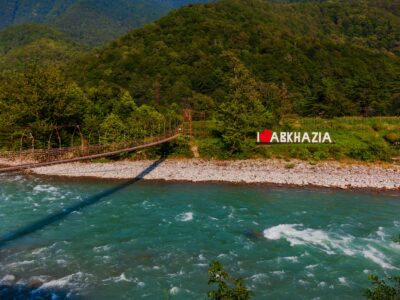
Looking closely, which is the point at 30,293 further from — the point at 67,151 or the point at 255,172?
the point at 255,172

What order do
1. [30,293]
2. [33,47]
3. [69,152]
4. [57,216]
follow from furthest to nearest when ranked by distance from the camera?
[33,47], [69,152], [57,216], [30,293]

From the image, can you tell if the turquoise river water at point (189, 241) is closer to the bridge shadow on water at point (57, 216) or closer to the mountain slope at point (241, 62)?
the bridge shadow on water at point (57, 216)

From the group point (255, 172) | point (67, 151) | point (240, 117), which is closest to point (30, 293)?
point (67, 151)

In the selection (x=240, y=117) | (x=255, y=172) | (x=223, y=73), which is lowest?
(x=255, y=172)

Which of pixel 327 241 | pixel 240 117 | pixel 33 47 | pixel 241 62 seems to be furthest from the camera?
pixel 33 47

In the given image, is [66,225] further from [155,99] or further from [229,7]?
[229,7]

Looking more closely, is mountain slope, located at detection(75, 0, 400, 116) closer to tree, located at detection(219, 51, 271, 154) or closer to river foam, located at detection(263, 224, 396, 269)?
tree, located at detection(219, 51, 271, 154)

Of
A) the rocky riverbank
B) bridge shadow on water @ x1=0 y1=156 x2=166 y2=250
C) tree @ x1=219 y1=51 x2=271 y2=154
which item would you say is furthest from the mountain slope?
bridge shadow on water @ x1=0 y1=156 x2=166 y2=250
